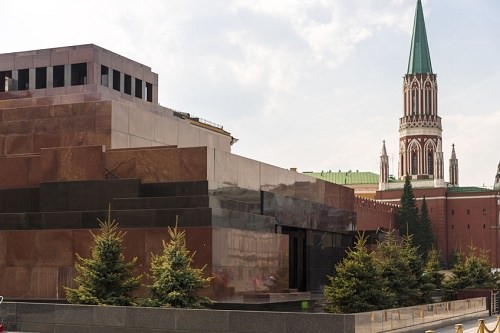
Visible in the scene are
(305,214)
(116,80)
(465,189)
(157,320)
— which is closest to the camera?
(157,320)

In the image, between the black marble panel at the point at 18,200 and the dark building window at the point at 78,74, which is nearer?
the black marble panel at the point at 18,200

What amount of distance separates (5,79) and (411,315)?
20.8m

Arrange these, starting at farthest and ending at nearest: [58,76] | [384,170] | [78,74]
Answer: [384,170]
[58,76]
[78,74]

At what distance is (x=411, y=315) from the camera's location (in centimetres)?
2248

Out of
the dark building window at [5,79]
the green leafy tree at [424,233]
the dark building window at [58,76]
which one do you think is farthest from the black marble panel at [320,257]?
the green leafy tree at [424,233]

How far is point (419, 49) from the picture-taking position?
423 ft

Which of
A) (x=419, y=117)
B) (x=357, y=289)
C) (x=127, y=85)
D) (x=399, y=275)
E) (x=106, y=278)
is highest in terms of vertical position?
(x=419, y=117)

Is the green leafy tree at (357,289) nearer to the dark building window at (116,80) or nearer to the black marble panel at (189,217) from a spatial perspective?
the black marble panel at (189,217)

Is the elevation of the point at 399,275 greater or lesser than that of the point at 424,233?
lesser

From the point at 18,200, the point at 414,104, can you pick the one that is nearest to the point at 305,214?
the point at 18,200

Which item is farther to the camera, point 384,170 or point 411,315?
point 384,170

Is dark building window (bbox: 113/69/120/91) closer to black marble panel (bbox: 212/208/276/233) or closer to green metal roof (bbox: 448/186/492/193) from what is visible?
black marble panel (bbox: 212/208/276/233)

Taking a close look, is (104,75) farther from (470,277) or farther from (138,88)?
(470,277)

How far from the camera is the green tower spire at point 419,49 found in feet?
421
